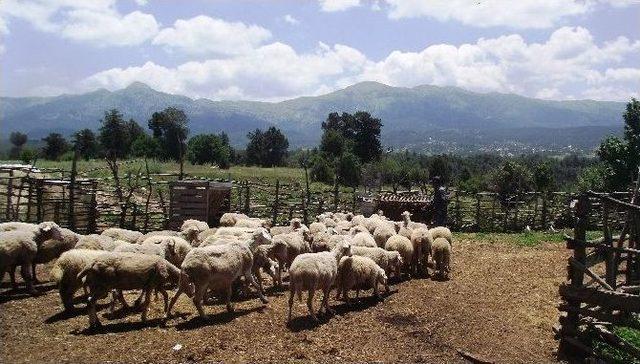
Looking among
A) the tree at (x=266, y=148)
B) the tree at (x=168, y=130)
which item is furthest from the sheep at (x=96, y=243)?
the tree at (x=266, y=148)

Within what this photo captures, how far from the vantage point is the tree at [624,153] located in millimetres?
36812

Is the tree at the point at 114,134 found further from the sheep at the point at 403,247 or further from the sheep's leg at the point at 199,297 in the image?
the sheep's leg at the point at 199,297

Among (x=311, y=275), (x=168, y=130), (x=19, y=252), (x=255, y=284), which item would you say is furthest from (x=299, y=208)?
(x=168, y=130)

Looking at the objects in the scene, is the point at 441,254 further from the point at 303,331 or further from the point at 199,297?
the point at 199,297

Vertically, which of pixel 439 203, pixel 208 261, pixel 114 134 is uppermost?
pixel 114 134

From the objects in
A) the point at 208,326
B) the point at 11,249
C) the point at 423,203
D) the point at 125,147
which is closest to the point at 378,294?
the point at 208,326

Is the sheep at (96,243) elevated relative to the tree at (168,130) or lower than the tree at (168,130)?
lower

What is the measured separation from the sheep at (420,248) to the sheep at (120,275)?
812 centimetres

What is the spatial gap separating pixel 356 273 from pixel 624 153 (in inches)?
1332

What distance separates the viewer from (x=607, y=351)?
34.3 feet

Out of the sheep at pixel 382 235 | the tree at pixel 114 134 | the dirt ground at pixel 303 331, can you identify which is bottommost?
the dirt ground at pixel 303 331

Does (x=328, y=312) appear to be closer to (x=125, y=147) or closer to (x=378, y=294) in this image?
(x=378, y=294)

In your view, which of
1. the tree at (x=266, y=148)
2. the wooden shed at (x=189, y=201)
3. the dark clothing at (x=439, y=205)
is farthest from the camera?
the tree at (x=266, y=148)

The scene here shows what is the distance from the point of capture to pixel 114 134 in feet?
261
